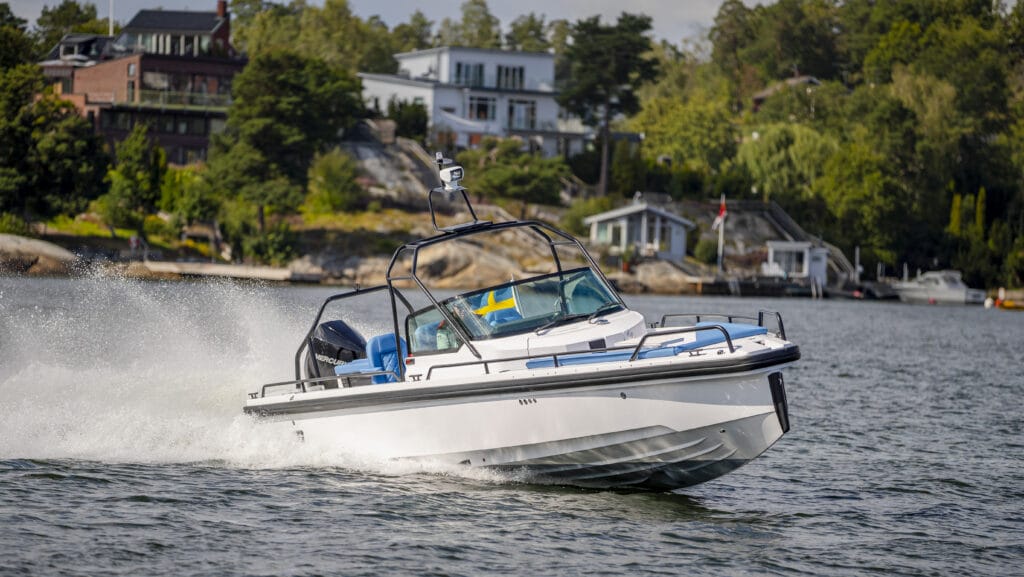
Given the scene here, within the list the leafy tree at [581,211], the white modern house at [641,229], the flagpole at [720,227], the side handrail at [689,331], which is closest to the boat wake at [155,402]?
the side handrail at [689,331]

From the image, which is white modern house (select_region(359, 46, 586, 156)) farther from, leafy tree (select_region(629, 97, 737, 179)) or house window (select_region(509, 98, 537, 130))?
leafy tree (select_region(629, 97, 737, 179))

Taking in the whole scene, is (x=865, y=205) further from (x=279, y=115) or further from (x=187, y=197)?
(x=187, y=197)

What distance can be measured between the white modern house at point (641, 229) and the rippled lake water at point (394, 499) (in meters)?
51.7

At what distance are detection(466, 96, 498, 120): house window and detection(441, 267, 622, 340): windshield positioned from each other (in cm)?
7660

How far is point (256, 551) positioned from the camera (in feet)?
40.2

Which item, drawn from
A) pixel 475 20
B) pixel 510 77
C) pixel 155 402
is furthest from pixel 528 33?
pixel 155 402

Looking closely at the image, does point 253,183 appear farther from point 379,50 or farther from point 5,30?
point 379,50

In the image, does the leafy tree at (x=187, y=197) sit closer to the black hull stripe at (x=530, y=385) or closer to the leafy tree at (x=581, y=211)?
the leafy tree at (x=581, y=211)

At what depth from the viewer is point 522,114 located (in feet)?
305

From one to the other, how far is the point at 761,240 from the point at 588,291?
2651 inches

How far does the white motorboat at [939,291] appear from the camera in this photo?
7875 cm

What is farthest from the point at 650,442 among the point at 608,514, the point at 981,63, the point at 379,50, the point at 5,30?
the point at 379,50

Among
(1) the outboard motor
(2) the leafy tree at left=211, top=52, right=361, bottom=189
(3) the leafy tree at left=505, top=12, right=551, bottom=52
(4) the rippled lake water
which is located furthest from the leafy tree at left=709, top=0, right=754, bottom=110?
(1) the outboard motor

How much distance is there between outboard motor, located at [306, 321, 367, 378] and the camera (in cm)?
1611
